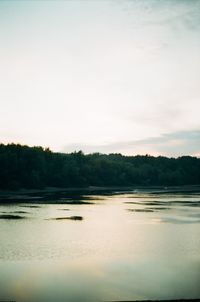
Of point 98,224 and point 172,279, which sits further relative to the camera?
point 98,224

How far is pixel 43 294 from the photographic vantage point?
1828 cm

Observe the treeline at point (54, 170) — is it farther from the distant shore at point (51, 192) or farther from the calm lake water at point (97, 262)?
the calm lake water at point (97, 262)

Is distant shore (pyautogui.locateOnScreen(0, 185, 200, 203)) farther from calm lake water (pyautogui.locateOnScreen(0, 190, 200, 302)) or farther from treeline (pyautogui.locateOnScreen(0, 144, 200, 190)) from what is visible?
calm lake water (pyautogui.locateOnScreen(0, 190, 200, 302))

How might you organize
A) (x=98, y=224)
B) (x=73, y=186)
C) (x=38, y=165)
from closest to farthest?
1. (x=98, y=224)
2. (x=38, y=165)
3. (x=73, y=186)

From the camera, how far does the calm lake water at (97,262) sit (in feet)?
61.3

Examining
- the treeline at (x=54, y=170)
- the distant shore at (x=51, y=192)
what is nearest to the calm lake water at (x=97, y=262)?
the distant shore at (x=51, y=192)

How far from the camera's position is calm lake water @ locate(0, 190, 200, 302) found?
18688mm

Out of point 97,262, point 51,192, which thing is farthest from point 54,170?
point 97,262

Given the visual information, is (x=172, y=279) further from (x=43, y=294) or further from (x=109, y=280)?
(x=43, y=294)

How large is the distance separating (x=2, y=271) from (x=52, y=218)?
26920 mm

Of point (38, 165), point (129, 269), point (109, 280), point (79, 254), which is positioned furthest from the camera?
point (38, 165)

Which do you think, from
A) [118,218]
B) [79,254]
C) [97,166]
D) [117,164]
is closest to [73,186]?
[97,166]

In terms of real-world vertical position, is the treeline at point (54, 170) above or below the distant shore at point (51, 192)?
above

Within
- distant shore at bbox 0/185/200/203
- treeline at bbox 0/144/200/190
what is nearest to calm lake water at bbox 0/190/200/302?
distant shore at bbox 0/185/200/203
